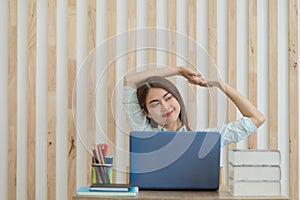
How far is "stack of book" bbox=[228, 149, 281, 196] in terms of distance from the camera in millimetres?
1765

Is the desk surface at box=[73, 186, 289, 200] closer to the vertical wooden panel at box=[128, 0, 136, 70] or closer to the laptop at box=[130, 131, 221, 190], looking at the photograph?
the laptop at box=[130, 131, 221, 190]

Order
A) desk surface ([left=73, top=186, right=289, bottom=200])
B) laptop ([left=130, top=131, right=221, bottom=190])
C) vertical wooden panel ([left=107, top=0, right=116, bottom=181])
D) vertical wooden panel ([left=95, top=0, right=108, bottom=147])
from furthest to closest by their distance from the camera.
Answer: vertical wooden panel ([left=95, top=0, right=108, bottom=147]) < vertical wooden panel ([left=107, top=0, right=116, bottom=181]) < laptop ([left=130, top=131, right=221, bottom=190]) < desk surface ([left=73, top=186, right=289, bottom=200])

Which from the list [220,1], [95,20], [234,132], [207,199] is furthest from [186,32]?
[207,199]

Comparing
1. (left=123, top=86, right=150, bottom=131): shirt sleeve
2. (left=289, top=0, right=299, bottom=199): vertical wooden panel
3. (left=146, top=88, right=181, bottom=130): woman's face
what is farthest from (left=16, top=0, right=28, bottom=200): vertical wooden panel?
(left=289, top=0, right=299, bottom=199): vertical wooden panel

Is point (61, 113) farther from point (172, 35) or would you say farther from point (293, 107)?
point (293, 107)

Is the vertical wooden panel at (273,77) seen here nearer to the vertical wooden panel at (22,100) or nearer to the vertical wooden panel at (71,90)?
the vertical wooden panel at (71,90)

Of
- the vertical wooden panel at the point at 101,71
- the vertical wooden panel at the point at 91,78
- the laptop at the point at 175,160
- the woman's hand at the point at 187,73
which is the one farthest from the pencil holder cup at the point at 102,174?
the woman's hand at the point at 187,73

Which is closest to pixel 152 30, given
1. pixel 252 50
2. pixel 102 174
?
pixel 252 50

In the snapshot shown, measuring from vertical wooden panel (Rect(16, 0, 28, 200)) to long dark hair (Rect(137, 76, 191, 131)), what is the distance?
1011 mm

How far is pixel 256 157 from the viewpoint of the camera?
5.86ft

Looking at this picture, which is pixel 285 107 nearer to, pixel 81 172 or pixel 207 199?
pixel 81 172

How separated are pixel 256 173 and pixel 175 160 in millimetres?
250

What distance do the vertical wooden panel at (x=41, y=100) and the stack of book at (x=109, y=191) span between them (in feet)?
4.73

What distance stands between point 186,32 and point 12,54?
36.3 inches
